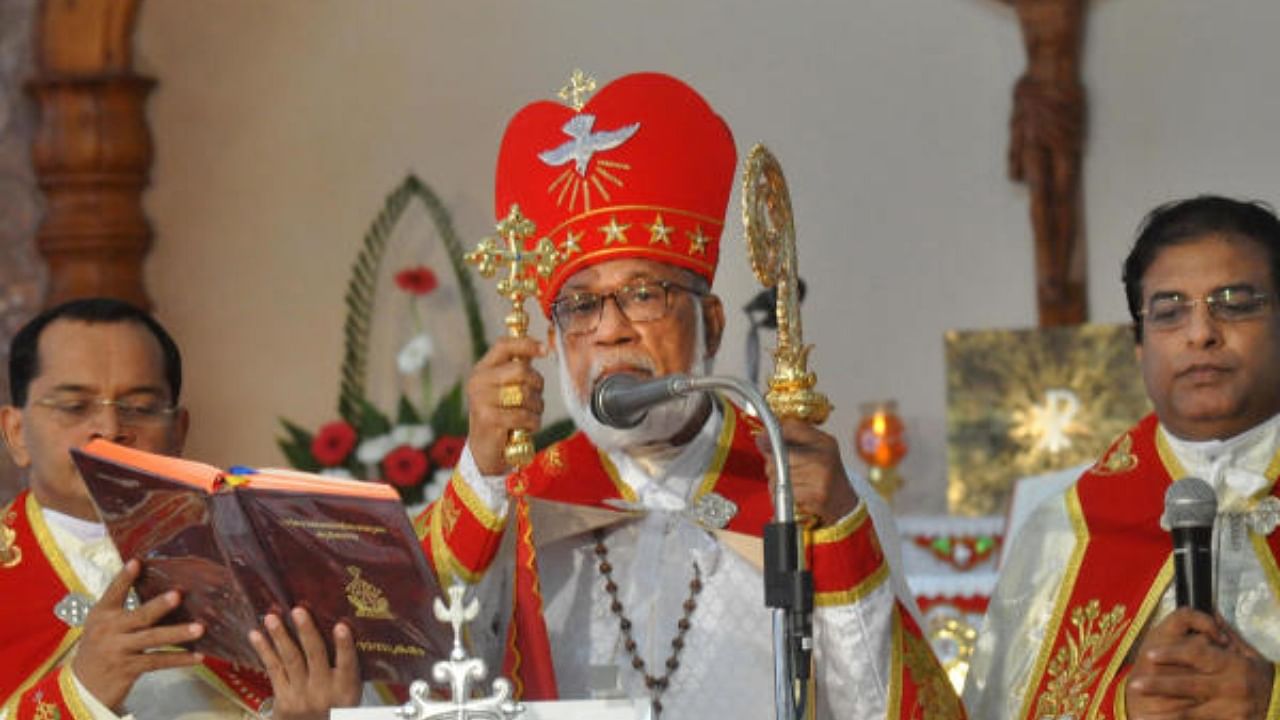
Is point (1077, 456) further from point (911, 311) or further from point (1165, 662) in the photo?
point (1165, 662)

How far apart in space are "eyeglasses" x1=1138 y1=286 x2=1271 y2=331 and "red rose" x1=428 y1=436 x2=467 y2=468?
4.55m

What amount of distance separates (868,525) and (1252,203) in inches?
38.2

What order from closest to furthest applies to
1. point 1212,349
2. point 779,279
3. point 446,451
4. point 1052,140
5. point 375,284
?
point 779,279 < point 1212,349 < point 446,451 < point 1052,140 < point 375,284

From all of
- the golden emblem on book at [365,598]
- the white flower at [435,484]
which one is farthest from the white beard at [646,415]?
the white flower at [435,484]

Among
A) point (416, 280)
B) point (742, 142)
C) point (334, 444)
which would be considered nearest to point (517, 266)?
point (334, 444)

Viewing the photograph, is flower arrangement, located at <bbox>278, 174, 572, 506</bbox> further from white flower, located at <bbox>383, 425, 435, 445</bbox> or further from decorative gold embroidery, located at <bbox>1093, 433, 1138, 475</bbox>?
decorative gold embroidery, located at <bbox>1093, 433, 1138, 475</bbox>

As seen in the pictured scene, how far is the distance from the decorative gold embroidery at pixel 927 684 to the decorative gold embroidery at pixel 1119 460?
0.51 metres

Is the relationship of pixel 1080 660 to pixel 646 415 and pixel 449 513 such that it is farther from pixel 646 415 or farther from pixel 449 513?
pixel 449 513

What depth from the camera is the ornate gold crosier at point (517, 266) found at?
13.0 ft

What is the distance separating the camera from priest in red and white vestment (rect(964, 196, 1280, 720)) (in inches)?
167

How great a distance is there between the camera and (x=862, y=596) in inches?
164

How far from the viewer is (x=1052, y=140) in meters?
9.34

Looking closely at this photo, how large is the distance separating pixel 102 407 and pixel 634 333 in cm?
105

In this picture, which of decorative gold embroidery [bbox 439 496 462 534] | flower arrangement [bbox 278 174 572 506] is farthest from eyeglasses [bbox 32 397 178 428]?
flower arrangement [bbox 278 174 572 506]
